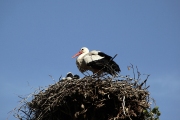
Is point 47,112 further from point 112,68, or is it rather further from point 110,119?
point 112,68

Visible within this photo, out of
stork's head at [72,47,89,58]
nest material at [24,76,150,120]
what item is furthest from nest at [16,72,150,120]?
stork's head at [72,47,89,58]

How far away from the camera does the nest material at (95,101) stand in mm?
5793

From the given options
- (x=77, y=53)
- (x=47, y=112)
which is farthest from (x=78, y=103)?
(x=77, y=53)

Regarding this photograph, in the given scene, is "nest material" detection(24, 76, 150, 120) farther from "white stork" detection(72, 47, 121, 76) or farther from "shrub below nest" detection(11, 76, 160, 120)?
"white stork" detection(72, 47, 121, 76)

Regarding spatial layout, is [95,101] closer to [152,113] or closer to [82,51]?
[152,113]

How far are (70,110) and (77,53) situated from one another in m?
3.01

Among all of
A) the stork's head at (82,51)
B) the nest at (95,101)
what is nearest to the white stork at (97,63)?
the stork's head at (82,51)

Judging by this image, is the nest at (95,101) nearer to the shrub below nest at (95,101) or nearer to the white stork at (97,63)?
the shrub below nest at (95,101)

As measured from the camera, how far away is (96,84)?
5.89 meters

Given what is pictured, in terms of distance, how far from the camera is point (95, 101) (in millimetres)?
5797

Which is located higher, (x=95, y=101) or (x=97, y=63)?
(x=97, y=63)

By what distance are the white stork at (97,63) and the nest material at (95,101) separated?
1.12 metres

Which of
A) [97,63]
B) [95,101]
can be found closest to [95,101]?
[95,101]

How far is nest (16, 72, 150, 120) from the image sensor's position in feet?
19.0
